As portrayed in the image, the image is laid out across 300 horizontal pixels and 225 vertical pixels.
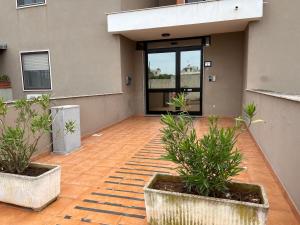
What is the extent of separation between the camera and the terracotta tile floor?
8.29ft

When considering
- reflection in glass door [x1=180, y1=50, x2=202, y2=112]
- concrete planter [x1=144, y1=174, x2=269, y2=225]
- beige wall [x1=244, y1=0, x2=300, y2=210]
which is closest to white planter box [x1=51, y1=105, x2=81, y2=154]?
concrete planter [x1=144, y1=174, x2=269, y2=225]

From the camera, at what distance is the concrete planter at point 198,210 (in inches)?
72.6

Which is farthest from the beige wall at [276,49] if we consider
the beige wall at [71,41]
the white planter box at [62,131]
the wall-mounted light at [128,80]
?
the white planter box at [62,131]

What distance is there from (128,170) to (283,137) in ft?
7.79

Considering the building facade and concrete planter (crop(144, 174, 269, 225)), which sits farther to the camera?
the building facade

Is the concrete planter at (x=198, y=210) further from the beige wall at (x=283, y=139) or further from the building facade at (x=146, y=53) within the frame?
the building facade at (x=146, y=53)

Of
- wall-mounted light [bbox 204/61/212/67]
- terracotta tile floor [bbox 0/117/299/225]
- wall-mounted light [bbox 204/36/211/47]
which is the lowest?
terracotta tile floor [bbox 0/117/299/225]

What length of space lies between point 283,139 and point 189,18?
485 cm

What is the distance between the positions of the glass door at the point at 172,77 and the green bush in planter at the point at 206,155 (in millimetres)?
6282

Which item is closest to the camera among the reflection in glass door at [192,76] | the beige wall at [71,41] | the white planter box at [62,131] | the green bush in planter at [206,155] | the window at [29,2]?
the green bush in planter at [206,155]

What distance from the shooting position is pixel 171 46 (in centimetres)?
887

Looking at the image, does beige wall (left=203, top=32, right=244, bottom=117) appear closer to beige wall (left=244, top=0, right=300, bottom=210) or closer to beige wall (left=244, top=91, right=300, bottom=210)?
beige wall (left=244, top=0, right=300, bottom=210)

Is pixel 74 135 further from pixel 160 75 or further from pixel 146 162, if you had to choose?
pixel 160 75

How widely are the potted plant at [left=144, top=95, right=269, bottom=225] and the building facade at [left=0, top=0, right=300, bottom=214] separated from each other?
10.8 ft
